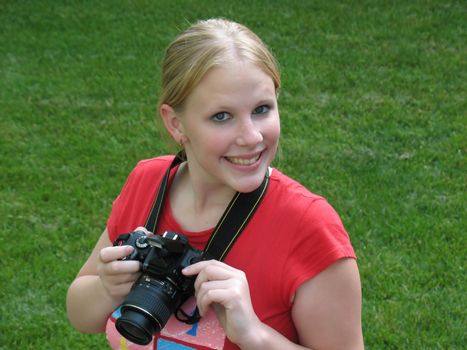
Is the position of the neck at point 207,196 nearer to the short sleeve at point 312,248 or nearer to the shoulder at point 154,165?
the shoulder at point 154,165

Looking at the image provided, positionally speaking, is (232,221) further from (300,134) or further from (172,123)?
(300,134)

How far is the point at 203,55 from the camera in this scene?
85.4 inches

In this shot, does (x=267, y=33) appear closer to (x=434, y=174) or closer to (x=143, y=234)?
(x=434, y=174)

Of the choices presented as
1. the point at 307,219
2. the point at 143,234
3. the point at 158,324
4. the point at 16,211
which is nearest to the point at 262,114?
the point at 307,219

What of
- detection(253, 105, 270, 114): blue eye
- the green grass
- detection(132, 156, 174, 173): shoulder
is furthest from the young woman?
the green grass

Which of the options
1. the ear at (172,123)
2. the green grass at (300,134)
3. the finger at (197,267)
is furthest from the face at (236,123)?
the green grass at (300,134)

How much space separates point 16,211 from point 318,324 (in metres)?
3.66

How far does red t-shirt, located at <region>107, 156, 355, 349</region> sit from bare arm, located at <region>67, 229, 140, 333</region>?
7.0 inches

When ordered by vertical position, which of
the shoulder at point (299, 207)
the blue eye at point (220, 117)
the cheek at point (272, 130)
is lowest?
the shoulder at point (299, 207)

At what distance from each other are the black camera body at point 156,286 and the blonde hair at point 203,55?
40 cm

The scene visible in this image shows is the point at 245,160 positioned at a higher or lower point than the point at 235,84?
lower

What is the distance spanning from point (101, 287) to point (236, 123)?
25.5 inches

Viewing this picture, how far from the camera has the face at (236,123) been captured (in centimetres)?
212

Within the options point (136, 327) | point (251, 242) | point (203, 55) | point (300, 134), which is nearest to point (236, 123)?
point (203, 55)
